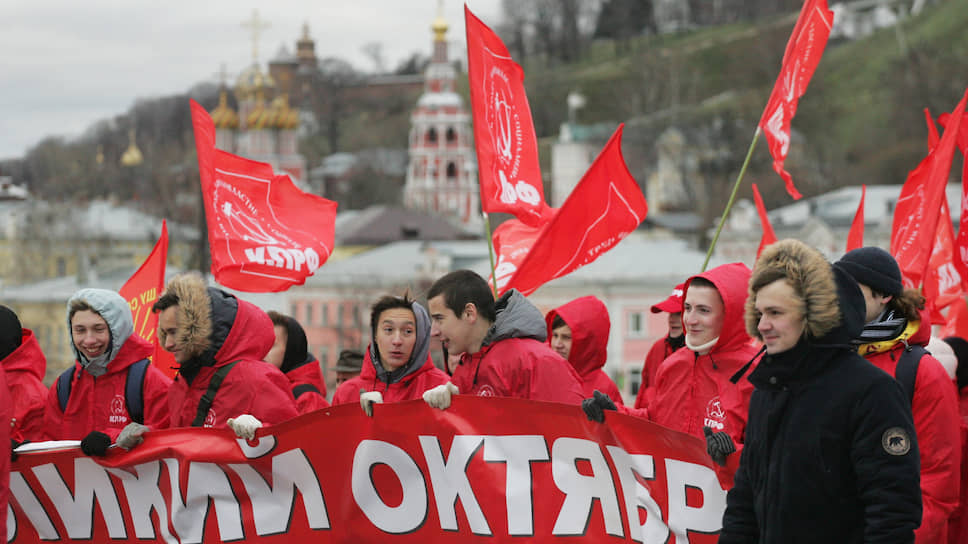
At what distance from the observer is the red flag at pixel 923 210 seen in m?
9.05

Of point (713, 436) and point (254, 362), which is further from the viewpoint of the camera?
point (254, 362)

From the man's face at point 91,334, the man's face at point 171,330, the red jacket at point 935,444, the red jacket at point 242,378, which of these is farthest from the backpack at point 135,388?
the red jacket at point 935,444

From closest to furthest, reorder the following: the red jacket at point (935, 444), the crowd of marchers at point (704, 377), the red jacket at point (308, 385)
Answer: the crowd of marchers at point (704, 377) → the red jacket at point (935, 444) → the red jacket at point (308, 385)

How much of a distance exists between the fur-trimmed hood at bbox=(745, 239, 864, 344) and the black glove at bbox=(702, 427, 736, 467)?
0.97 metres

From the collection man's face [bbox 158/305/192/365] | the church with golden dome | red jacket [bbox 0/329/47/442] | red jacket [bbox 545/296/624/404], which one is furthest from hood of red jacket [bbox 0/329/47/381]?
the church with golden dome

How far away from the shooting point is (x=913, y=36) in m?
114

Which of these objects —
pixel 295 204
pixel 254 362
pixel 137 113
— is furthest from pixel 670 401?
pixel 137 113

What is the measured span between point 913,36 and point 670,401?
4462 inches

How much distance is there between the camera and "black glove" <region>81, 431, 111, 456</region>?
7.43 m

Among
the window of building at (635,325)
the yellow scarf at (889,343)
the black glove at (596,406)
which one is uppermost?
the yellow scarf at (889,343)

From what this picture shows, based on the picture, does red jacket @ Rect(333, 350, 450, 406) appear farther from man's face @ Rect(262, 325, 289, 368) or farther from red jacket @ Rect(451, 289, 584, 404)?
man's face @ Rect(262, 325, 289, 368)

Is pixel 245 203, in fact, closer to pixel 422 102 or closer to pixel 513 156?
pixel 513 156

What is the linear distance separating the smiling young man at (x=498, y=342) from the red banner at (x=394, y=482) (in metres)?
0.15

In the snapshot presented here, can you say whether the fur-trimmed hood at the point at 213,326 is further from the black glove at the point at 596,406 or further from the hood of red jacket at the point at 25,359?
the black glove at the point at 596,406
